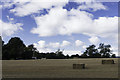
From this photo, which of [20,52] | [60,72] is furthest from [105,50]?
[60,72]

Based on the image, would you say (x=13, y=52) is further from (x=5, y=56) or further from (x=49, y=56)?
(x=49, y=56)

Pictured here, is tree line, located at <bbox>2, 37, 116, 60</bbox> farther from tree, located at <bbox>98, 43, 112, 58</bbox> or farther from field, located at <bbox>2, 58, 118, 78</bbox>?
field, located at <bbox>2, 58, 118, 78</bbox>

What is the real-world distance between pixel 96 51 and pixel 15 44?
36035 millimetres

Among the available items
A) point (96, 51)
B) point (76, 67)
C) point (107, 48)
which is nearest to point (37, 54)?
point (96, 51)

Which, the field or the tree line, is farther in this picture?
the tree line

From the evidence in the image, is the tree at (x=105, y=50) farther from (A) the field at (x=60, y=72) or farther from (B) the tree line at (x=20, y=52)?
(A) the field at (x=60, y=72)

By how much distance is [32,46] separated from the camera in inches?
3275

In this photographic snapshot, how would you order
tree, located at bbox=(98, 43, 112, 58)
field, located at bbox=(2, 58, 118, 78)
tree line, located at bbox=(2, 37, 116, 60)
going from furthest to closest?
tree, located at bbox=(98, 43, 112, 58), tree line, located at bbox=(2, 37, 116, 60), field, located at bbox=(2, 58, 118, 78)

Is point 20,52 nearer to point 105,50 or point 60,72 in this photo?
point 105,50

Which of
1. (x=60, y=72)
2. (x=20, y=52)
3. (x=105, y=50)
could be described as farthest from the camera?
(x=105, y=50)

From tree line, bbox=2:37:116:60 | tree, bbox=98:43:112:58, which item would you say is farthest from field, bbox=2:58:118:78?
tree, bbox=98:43:112:58

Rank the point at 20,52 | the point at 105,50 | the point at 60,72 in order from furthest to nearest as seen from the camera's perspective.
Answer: the point at 105,50
the point at 20,52
the point at 60,72

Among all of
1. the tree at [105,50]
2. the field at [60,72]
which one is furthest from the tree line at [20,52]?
the field at [60,72]

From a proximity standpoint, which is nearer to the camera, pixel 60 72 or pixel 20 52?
pixel 60 72
